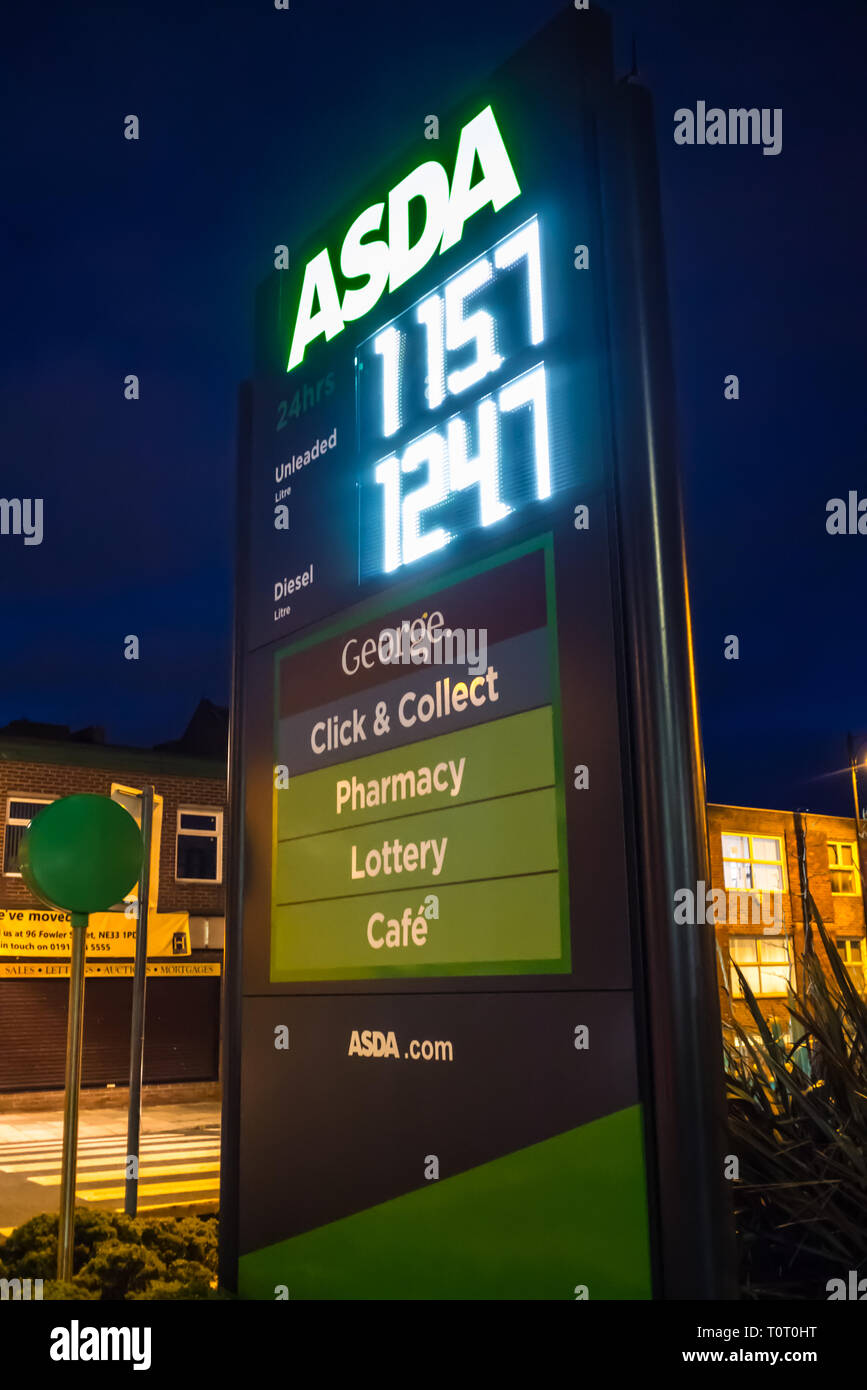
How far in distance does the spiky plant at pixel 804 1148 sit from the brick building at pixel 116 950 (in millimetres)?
19416

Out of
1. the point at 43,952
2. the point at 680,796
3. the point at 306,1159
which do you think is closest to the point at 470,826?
the point at 680,796

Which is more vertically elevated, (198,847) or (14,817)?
(14,817)

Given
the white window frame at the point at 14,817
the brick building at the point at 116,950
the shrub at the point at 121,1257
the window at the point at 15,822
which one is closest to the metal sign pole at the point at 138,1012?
the shrub at the point at 121,1257

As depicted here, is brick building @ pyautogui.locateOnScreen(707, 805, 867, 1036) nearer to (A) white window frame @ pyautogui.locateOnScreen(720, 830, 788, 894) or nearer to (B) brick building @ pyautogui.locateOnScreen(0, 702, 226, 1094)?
(A) white window frame @ pyautogui.locateOnScreen(720, 830, 788, 894)

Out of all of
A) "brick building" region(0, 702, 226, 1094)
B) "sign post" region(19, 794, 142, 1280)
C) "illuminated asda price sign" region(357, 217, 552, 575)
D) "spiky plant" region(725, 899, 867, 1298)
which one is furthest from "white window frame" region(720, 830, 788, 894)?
"illuminated asda price sign" region(357, 217, 552, 575)

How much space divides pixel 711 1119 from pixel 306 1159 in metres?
2.28

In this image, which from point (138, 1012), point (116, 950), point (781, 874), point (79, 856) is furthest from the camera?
point (781, 874)

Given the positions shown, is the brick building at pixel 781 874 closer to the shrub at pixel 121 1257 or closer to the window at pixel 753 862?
the window at pixel 753 862

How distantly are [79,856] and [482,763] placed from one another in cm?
272

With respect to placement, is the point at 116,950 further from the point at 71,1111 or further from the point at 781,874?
the point at 781,874

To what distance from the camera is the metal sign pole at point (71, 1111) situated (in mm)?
5438

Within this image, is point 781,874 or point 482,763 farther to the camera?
point 781,874

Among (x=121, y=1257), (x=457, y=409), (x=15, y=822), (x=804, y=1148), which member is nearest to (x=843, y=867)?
(x=15, y=822)

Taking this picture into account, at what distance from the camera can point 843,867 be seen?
43312mm
